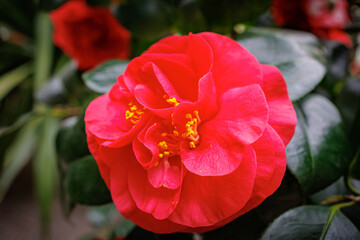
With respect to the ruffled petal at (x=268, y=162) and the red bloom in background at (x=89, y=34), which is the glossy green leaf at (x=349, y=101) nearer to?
the ruffled petal at (x=268, y=162)

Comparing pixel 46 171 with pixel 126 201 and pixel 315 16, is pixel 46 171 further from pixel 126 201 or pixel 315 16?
pixel 315 16

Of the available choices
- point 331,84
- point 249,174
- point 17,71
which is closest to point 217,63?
point 249,174

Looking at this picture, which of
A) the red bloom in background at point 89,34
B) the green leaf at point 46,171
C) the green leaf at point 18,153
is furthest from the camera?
the green leaf at point 18,153

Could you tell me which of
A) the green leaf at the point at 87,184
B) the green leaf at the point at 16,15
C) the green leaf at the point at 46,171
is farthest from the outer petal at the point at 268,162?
the green leaf at the point at 16,15

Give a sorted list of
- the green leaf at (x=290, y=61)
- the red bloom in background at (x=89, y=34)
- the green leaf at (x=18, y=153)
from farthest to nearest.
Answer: the green leaf at (x=18, y=153)
the red bloom in background at (x=89, y=34)
the green leaf at (x=290, y=61)

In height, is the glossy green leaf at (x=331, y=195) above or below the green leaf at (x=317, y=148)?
below

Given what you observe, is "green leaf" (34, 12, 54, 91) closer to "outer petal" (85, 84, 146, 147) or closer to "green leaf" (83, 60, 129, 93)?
"green leaf" (83, 60, 129, 93)
